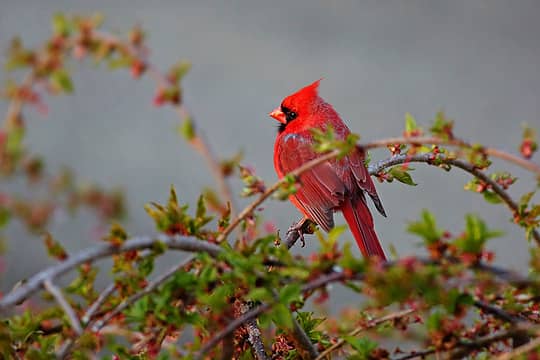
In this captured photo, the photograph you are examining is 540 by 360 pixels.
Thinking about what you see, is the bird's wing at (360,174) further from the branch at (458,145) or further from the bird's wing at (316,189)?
the branch at (458,145)

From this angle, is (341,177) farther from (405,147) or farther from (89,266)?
(89,266)

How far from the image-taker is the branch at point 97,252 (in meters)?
0.69

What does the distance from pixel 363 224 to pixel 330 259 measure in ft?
3.75

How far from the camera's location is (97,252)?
72cm

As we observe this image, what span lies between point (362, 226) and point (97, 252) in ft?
4.02

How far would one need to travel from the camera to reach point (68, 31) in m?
0.75

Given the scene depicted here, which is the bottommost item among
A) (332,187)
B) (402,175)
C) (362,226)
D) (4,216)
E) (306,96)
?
(4,216)

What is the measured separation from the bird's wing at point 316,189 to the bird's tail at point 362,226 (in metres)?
0.04

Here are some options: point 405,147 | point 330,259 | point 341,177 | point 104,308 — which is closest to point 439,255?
point 330,259

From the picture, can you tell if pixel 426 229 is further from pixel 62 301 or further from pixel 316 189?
pixel 316 189

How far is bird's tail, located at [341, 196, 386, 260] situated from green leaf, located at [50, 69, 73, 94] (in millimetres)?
1109

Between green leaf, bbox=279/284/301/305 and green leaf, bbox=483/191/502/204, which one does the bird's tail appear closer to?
green leaf, bbox=483/191/502/204

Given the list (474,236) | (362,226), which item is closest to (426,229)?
(474,236)

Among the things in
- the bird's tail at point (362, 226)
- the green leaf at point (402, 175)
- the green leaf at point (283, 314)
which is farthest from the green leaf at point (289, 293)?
the bird's tail at point (362, 226)
